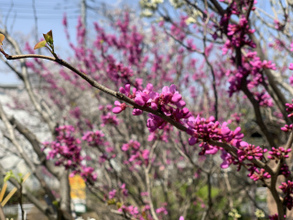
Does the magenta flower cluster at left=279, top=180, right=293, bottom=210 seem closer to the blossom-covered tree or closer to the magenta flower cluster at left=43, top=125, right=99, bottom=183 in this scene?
the blossom-covered tree

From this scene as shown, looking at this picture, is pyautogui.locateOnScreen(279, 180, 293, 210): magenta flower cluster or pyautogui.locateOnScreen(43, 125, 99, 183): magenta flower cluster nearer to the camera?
pyautogui.locateOnScreen(279, 180, 293, 210): magenta flower cluster

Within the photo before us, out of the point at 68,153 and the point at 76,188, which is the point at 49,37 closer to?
the point at 68,153

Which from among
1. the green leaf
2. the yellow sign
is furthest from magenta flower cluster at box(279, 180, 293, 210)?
the yellow sign

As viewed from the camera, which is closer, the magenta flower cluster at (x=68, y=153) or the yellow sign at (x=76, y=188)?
the magenta flower cluster at (x=68, y=153)

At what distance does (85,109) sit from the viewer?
26.9 feet

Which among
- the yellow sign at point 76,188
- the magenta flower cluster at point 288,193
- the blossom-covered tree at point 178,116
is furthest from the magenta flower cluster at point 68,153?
the yellow sign at point 76,188

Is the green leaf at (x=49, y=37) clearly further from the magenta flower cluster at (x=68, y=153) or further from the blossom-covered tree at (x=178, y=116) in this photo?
the magenta flower cluster at (x=68, y=153)

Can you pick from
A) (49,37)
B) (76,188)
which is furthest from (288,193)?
(76,188)

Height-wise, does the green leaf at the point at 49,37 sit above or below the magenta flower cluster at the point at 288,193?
above

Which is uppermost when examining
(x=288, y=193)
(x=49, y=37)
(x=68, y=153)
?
(x=68, y=153)

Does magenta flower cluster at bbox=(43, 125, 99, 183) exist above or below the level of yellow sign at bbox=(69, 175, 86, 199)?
below

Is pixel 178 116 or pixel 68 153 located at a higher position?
pixel 68 153

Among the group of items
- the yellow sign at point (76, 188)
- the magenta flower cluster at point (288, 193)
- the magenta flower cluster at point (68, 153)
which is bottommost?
the magenta flower cluster at point (288, 193)

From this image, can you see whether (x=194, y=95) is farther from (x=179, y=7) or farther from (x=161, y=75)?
(x=179, y=7)
